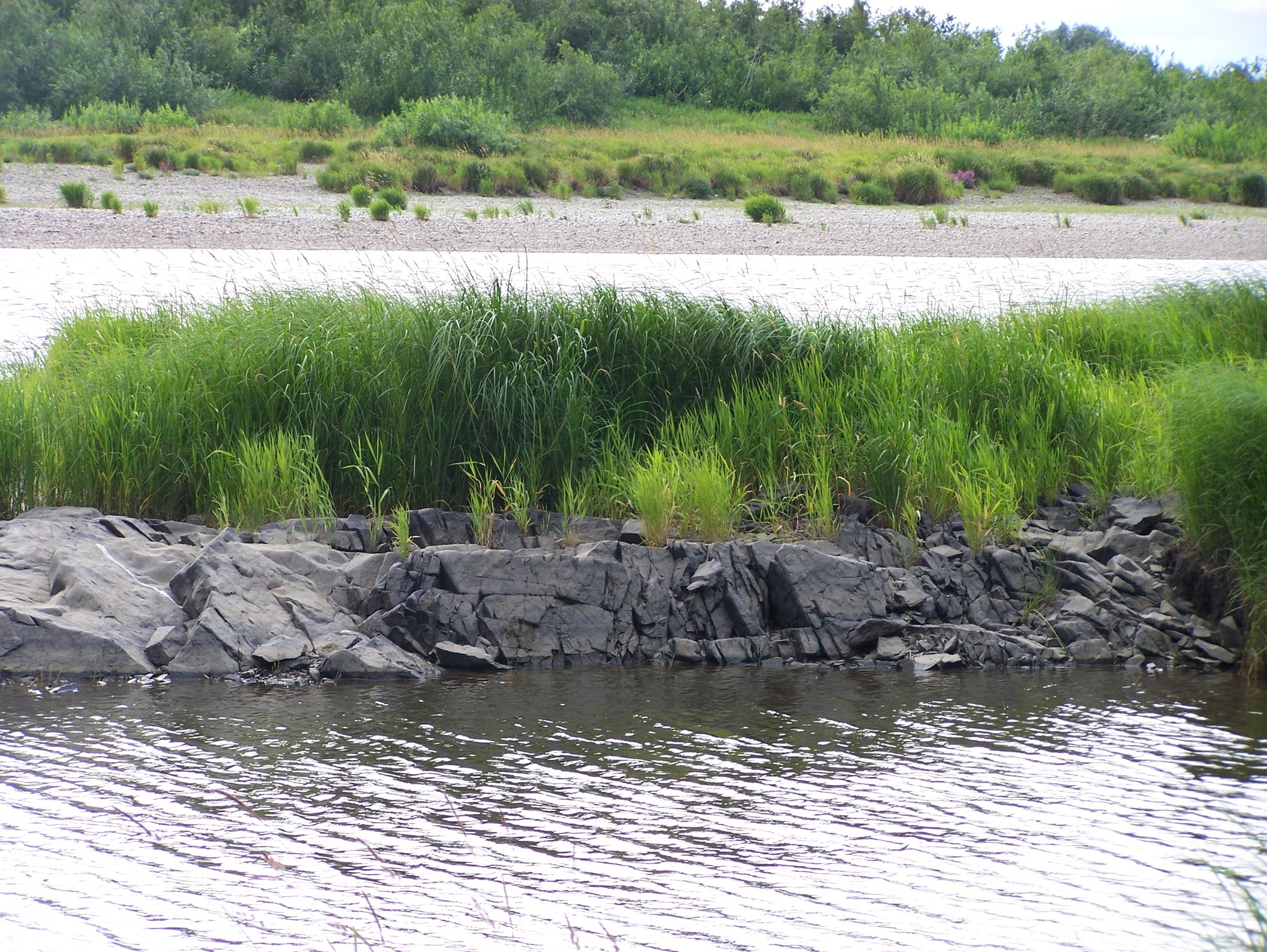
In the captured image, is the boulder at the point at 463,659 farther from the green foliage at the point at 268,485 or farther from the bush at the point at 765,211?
the bush at the point at 765,211

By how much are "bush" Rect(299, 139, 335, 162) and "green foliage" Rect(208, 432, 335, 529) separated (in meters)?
27.5

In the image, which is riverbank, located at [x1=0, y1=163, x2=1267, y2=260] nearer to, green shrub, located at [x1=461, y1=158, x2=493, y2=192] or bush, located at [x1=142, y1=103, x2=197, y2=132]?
green shrub, located at [x1=461, y1=158, x2=493, y2=192]

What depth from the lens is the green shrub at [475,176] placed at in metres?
28.4

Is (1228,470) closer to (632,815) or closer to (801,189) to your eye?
(632,815)

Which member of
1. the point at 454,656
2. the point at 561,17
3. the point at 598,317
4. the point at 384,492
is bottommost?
the point at 454,656

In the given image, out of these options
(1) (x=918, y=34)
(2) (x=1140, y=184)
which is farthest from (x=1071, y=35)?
(2) (x=1140, y=184)

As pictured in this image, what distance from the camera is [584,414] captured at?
7.03m

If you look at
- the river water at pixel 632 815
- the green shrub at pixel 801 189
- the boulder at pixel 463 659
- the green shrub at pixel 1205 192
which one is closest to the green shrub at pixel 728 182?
the green shrub at pixel 801 189

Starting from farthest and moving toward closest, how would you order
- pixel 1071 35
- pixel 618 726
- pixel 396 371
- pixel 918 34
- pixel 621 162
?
pixel 1071 35 → pixel 918 34 → pixel 621 162 → pixel 396 371 → pixel 618 726

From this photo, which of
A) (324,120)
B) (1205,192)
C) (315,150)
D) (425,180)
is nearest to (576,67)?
(324,120)

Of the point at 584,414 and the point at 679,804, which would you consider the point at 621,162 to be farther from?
the point at 679,804

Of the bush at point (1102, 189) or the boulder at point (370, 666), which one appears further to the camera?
the bush at point (1102, 189)

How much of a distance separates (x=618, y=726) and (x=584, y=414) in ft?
8.41

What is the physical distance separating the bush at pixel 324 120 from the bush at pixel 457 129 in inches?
124
